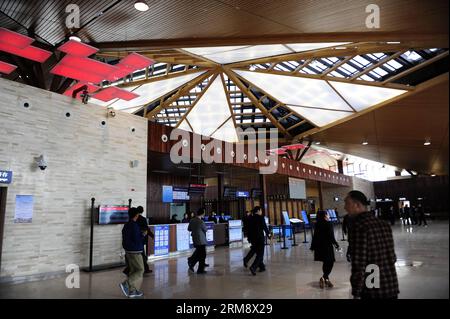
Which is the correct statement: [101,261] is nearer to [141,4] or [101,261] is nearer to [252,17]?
[141,4]

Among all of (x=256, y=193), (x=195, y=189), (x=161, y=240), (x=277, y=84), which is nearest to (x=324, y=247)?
(x=161, y=240)

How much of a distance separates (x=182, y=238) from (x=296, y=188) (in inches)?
452

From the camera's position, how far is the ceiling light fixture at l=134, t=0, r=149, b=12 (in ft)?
20.1

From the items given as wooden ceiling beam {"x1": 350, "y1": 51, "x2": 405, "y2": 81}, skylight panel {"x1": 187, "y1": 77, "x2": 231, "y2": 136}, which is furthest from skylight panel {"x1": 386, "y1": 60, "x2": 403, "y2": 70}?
skylight panel {"x1": 187, "y1": 77, "x2": 231, "y2": 136}

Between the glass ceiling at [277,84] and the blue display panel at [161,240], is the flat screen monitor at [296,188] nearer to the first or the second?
the glass ceiling at [277,84]

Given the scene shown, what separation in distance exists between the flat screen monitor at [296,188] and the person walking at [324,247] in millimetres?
14072

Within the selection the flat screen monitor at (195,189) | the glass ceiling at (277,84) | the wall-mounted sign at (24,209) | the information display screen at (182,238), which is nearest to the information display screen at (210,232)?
the information display screen at (182,238)

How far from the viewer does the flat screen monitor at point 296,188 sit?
66.0ft

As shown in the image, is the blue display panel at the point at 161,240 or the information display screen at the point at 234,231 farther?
the information display screen at the point at 234,231

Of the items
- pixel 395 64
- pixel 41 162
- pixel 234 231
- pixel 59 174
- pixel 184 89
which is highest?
pixel 184 89

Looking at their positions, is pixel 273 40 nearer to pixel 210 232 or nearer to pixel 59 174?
pixel 59 174

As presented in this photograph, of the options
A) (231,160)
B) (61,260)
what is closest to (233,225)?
(231,160)

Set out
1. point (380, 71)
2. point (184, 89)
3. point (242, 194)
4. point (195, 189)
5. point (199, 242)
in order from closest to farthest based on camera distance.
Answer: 1. point (199, 242)
2. point (195, 189)
3. point (380, 71)
4. point (242, 194)
5. point (184, 89)

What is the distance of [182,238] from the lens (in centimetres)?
1129
